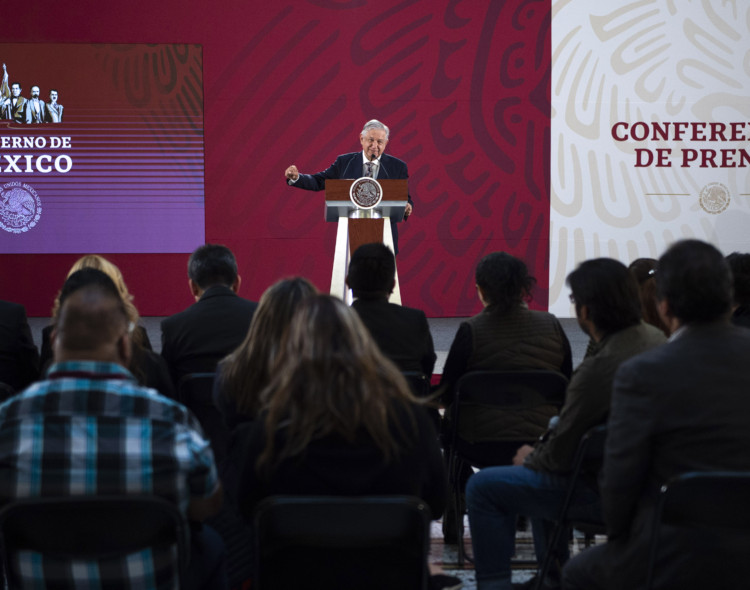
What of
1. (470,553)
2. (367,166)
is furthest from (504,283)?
(367,166)

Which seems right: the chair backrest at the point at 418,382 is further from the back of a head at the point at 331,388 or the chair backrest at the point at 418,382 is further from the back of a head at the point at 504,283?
the back of a head at the point at 331,388

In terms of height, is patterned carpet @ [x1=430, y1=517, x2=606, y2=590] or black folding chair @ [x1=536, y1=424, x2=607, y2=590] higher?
black folding chair @ [x1=536, y1=424, x2=607, y2=590]

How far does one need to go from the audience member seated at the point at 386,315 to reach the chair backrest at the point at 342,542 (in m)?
1.25

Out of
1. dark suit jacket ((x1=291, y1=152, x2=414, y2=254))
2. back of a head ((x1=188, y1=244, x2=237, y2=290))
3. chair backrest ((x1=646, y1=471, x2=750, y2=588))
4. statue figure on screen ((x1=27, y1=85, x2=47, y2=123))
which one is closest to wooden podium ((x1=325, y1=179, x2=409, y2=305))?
dark suit jacket ((x1=291, y1=152, x2=414, y2=254))

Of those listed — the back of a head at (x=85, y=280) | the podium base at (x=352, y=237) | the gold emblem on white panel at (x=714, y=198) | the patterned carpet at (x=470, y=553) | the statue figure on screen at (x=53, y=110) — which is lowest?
the patterned carpet at (x=470, y=553)

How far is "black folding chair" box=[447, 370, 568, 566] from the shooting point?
253cm

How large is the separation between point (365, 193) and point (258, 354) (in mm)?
2861

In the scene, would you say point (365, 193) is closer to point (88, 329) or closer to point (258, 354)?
point (258, 354)

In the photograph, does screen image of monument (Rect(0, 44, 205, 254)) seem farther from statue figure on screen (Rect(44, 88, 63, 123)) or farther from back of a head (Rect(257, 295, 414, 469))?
back of a head (Rect(257, 295, 414, 469))

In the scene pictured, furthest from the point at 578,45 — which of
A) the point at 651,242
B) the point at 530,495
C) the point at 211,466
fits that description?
the point at 211,466

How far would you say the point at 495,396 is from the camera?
258 cm

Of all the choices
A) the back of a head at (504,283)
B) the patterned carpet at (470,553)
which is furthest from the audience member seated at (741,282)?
the patterned carpet at (470,553)

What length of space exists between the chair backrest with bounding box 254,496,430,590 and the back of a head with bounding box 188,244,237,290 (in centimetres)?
160

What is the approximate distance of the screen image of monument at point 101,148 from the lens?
23.8 ft
